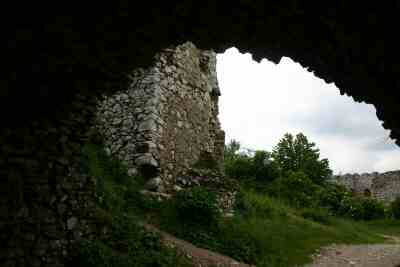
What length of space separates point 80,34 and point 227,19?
104cm

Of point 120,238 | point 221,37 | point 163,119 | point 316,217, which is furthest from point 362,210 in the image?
point 221,37

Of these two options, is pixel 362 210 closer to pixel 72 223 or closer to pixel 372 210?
pixel 372 210

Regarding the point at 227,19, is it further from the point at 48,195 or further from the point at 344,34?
the point at 48,195

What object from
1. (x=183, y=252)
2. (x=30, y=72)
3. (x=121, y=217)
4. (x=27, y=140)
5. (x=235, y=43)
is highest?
(x=235, y=43)

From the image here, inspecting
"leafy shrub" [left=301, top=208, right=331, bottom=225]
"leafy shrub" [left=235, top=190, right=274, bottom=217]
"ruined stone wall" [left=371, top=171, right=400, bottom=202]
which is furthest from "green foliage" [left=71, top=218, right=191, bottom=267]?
"ruined stone wall" [left=371, top=171, right=400, bottom=202]

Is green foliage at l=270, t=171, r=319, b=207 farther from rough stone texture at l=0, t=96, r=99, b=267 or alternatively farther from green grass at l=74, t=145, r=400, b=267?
rough stone texture at l=0, t=96, r=99, b=267

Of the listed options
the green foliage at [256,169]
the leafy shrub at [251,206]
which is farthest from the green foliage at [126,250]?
the green foliage at [256,169]

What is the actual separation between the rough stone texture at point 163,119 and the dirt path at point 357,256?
316 centimetres

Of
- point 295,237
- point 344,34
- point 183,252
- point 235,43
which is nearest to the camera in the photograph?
point 344,34

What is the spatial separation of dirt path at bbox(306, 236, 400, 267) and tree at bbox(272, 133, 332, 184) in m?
11.9

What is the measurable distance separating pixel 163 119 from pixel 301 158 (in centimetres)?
1612

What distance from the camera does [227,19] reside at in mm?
3182

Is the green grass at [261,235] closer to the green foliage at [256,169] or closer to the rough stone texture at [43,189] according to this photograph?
the rough stone texture at [43,189]

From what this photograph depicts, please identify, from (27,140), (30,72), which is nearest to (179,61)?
(27,140)
